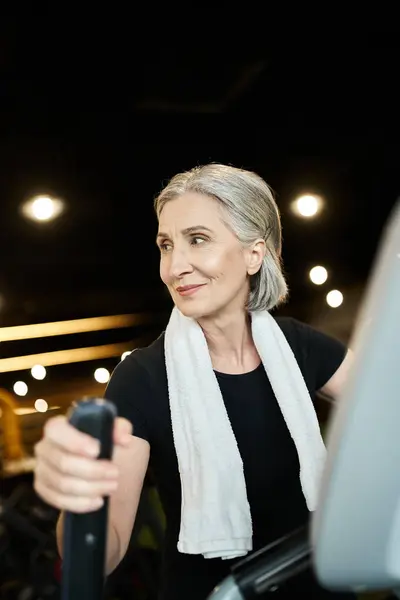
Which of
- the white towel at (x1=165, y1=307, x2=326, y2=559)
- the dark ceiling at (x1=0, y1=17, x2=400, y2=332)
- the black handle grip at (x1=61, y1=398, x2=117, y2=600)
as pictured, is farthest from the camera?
the dark ceiling at (x1=0, y1=17, x2=400, y2=332)

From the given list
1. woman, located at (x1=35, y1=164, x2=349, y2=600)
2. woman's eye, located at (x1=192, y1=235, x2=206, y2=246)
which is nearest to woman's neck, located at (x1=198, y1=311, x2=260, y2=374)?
woman, located at (x1=35, y1=164, x2=349, y2=600)

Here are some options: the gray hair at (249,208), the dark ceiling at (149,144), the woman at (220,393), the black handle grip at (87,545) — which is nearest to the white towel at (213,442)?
the woman at (220,393)

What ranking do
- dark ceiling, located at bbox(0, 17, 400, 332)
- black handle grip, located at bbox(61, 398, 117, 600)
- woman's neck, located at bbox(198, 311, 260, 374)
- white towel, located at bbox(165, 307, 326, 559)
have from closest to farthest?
1. black handle grip, located at bbox(61, 398, 117, 600)
2. white towel, located at bbox(165, 307, 326, 559)
3. woman's neck, located at bbox(198, 311, 260, 374)
4. dark ceiling, located at bbox(0, 17, 400, 332)

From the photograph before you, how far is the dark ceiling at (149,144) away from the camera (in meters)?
1.28

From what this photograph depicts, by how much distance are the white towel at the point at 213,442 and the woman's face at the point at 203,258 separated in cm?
5

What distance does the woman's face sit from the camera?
1056 mm

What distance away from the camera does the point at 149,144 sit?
4.39 feet

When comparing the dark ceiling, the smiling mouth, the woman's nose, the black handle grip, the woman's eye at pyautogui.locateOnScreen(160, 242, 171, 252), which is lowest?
the black handle grip

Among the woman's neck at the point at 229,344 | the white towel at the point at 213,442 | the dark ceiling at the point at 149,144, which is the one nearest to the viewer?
the white towel at the point at 213,442

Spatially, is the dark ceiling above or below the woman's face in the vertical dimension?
above

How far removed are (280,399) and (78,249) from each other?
50cm

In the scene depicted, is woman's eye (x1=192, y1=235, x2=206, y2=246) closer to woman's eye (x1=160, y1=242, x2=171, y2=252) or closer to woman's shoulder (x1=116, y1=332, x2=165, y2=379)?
woman's eye (x1=160, y1=242, x2=171, y2=252)

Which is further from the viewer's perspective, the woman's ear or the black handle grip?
the woman's ear

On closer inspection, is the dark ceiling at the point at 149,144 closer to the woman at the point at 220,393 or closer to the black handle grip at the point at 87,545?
the woman at the point at 220,393
